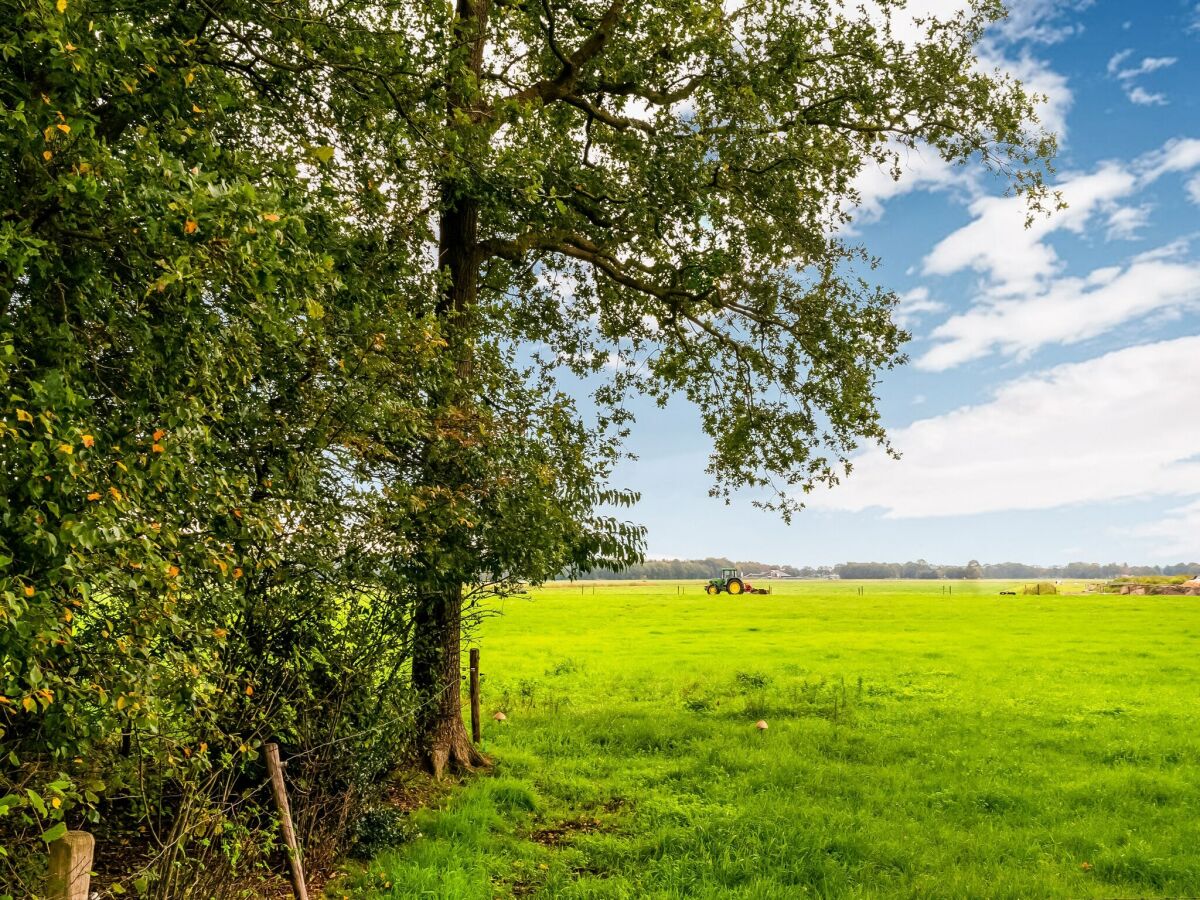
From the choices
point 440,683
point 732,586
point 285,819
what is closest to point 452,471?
point 440,683

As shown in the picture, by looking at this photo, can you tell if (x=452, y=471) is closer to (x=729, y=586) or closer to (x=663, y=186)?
(x=663, y=186)

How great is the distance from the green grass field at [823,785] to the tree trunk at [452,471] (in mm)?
1060

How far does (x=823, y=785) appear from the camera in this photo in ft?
39.5

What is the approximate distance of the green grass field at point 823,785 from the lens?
8594mm

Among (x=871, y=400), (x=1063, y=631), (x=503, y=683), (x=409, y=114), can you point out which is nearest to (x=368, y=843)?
(x=409, y=114)

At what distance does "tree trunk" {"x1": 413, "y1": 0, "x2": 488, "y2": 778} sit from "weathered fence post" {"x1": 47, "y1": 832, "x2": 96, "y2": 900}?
180 inches

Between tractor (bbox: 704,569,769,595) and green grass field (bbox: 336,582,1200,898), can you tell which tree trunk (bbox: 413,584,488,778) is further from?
tractor (bbox: 704,569,769,595)

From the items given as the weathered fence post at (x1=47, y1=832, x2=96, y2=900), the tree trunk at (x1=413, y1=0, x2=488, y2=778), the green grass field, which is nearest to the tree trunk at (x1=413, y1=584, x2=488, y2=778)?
the tree trunk at (x1=413, y1=0, x2=488, y2=778)

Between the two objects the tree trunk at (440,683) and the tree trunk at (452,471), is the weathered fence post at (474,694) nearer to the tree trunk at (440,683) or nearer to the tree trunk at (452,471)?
the tree trunk at (440,683)

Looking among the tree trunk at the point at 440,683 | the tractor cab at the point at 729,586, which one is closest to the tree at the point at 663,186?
the tree trunk at the point at 440,683

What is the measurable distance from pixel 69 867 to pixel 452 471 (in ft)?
17.7

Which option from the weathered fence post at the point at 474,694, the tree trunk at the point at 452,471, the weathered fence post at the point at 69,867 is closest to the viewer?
the weathered fence post at the point at 69,867

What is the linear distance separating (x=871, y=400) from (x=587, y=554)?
8014 millimetres

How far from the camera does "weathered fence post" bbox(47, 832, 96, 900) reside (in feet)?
15.6
